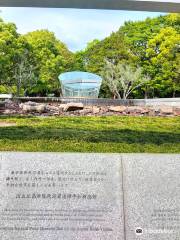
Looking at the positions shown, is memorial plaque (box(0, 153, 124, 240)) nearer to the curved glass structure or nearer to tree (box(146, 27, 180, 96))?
the curved glass structure

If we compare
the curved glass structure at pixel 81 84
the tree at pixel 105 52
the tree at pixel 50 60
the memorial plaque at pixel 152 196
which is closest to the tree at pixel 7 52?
the tree at pixel 50 60

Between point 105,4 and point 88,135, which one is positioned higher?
point 105,4

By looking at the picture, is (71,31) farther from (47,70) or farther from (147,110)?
(147,110)

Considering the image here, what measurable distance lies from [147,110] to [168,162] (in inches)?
30.1

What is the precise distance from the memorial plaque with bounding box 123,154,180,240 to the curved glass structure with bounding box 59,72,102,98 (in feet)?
2.87

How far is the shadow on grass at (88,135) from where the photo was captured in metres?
4.32

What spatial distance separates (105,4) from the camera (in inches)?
178

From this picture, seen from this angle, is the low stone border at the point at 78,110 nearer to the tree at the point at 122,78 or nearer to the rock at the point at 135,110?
the rock at the point at 135,110

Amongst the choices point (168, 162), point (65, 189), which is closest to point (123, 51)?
point (168, 162)

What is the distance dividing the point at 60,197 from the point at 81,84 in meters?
1.25

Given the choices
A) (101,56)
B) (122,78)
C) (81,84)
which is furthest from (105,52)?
(81,84)

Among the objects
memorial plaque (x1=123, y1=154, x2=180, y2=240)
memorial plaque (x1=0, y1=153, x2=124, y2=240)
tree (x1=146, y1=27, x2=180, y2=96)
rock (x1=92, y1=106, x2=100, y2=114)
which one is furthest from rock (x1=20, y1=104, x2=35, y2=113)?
tree (x1=146, y1=27, x2=180, y2=96)

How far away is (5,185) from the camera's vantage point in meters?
3.91

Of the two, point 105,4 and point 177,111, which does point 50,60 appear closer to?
point 105,4
